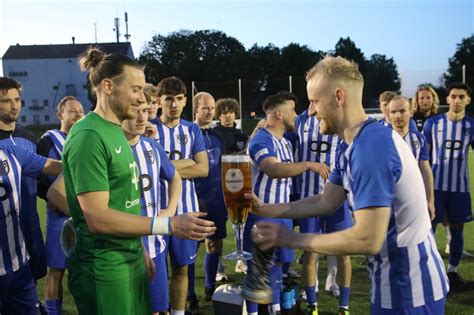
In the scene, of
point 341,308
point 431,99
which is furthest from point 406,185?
point 431,99

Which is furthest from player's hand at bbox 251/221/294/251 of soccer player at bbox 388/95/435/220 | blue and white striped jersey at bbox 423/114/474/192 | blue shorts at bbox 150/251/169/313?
blue and white striped jersey at bbox 423/114/474/192

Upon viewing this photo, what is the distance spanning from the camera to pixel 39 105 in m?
64.6

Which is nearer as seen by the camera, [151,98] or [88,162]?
[88,162]

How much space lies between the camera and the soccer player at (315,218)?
4.77 meters

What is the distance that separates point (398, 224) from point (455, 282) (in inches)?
158

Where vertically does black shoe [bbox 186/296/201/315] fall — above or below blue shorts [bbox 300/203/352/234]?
below

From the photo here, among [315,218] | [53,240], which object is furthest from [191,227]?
[315,218]

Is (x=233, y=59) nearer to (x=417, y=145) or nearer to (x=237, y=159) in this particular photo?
(x=417, y=145)

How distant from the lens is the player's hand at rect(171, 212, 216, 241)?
2146 millimetres

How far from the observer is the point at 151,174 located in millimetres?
3652

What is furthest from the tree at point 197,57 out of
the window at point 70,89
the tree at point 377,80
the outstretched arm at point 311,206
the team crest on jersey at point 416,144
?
the outstretched arm at point 311,206

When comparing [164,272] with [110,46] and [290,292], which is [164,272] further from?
[110,46]

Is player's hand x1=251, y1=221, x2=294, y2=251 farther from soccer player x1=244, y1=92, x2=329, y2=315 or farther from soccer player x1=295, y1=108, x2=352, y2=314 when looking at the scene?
soccer player x1=295, y1=108, x2=352, y2=314

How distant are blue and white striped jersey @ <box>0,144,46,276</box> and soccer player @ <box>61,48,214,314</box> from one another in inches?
44.7
